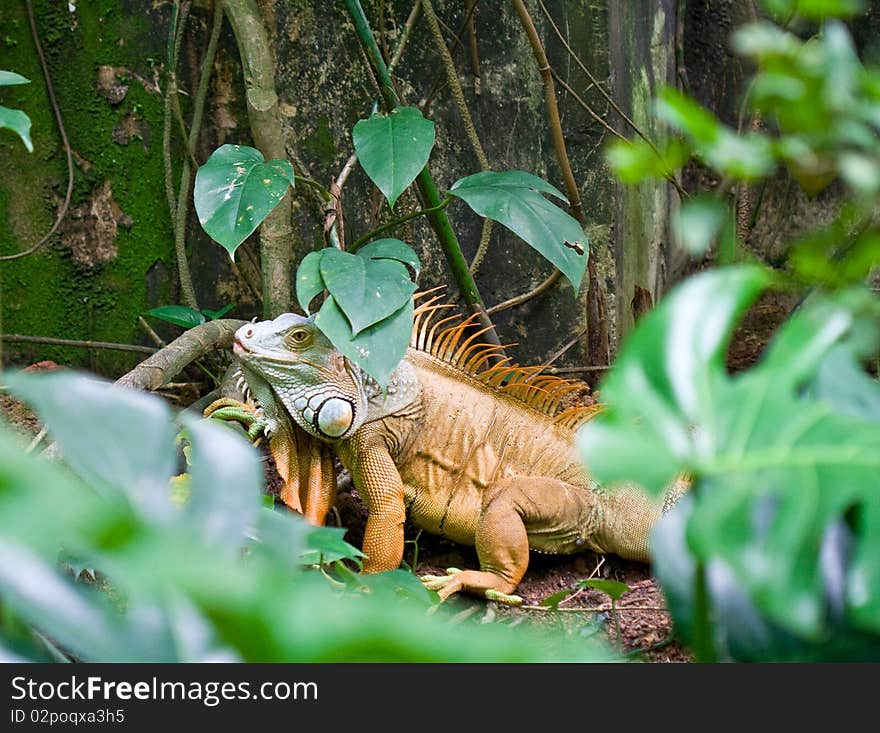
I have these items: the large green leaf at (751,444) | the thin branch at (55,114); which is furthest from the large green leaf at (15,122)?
the thin branch at (55,114)

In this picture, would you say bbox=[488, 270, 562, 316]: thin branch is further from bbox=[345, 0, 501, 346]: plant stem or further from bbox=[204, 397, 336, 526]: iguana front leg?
bbox=[204, 397, 336, 526]: iguana front leg

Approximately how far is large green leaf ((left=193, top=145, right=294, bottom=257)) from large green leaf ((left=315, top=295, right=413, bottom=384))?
306 mm

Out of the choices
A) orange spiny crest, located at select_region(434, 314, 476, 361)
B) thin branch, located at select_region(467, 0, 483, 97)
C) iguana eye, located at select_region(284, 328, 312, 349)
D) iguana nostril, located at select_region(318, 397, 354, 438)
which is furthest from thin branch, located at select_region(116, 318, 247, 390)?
thin branch, located at select_region(467, 0, 483, 97)

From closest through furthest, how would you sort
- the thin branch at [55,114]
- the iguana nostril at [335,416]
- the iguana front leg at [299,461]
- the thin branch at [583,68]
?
the iguana nostril at [335,416] < the iguana front leg at [299,461] < the thin branch at [583,68] < the thin branch at [55,114]

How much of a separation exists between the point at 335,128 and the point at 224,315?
84 centimetres

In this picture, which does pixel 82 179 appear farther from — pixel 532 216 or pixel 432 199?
pixel 532 216

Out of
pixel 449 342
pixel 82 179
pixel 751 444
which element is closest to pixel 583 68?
pixel 449 342

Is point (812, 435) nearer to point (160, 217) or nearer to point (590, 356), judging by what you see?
point (590, 356)

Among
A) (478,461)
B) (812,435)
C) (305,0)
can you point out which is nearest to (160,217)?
(305,0)

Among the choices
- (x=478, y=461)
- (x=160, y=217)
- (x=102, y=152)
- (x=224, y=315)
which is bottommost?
(x=478, y=461)

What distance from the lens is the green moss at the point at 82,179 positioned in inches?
148

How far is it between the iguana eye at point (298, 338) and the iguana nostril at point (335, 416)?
0.18 meters

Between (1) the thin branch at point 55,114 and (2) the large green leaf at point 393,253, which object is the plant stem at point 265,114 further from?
(1) the thin branch at point 55,114

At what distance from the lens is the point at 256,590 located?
613 millimetres
